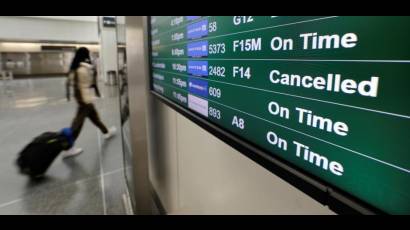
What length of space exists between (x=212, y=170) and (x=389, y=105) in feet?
3.35

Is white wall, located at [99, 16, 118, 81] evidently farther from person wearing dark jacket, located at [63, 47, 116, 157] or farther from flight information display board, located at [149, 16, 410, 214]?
flight information display board, located at [149, 16, 410, 214]

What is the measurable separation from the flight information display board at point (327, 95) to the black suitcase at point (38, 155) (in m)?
2.81

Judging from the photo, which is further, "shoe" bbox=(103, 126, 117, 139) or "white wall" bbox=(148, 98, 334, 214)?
"shoe" bbox=(103, 126, 117, 139)

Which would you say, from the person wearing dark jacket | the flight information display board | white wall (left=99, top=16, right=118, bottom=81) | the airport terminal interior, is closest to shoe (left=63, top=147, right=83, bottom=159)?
the person wearing dark jacket

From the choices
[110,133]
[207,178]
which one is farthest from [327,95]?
[110,133]

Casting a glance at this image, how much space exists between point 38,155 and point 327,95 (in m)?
3.23

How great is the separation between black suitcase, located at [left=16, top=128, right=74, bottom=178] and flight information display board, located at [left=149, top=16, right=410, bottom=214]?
2.81 m

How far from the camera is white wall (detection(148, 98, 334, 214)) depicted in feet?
2.82

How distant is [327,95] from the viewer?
51 centimetres

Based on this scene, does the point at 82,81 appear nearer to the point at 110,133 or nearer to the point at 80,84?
the point at 80,84
